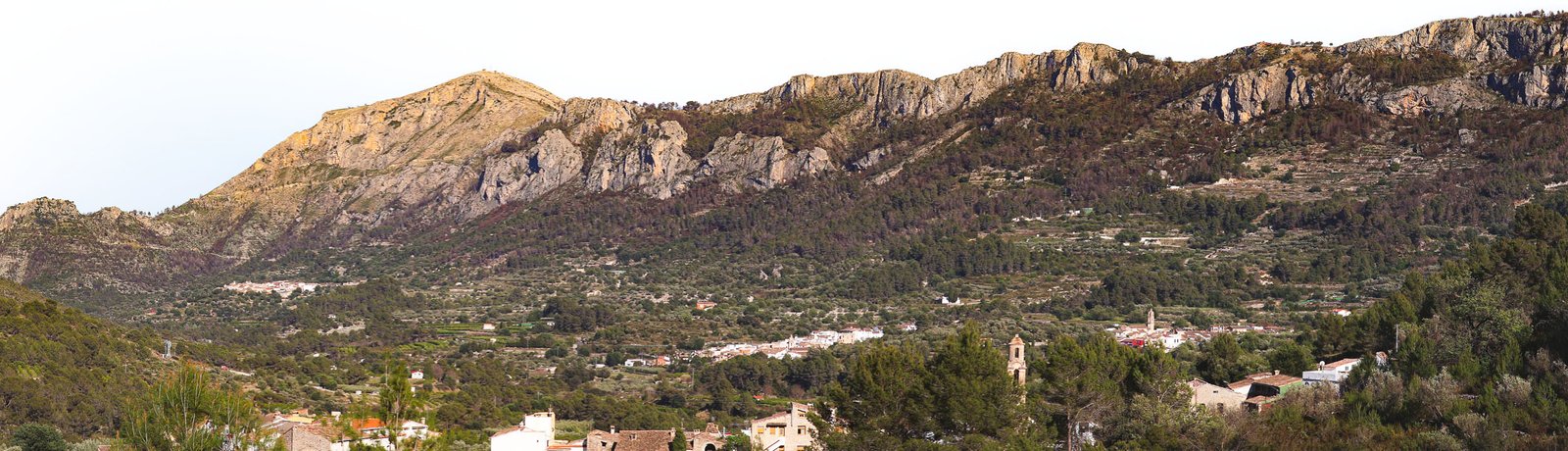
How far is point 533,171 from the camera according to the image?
136750mm

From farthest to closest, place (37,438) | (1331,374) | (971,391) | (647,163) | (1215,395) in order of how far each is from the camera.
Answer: (647,163)
(1331,374)
(1215,395)
(37,438)
(971,391)

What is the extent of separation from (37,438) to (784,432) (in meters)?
20.2

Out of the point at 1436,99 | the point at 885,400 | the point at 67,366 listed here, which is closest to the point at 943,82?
the point at 1436,99

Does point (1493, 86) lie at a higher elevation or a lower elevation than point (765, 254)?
higher

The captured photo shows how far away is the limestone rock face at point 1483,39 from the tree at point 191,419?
324 ft

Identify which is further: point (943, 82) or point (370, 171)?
point (370, 171)

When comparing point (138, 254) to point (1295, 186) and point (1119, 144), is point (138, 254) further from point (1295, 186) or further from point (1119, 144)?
point (1295, 186)

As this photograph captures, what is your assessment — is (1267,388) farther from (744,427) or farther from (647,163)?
(647,163)

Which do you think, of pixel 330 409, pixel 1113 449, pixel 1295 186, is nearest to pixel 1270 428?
pixel 1113 449

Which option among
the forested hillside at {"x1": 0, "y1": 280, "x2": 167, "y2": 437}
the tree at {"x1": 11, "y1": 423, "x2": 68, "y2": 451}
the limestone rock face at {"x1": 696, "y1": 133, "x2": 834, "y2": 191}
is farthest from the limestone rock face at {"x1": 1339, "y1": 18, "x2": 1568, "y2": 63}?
the tree at {"x1": 11, "y1": 423, "x2": 68, "y2": 451}

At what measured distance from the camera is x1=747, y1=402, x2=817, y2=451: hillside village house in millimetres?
45469

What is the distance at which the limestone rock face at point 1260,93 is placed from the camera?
364ft

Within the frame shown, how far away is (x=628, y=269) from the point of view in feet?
375

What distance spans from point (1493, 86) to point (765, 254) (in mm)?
49921
